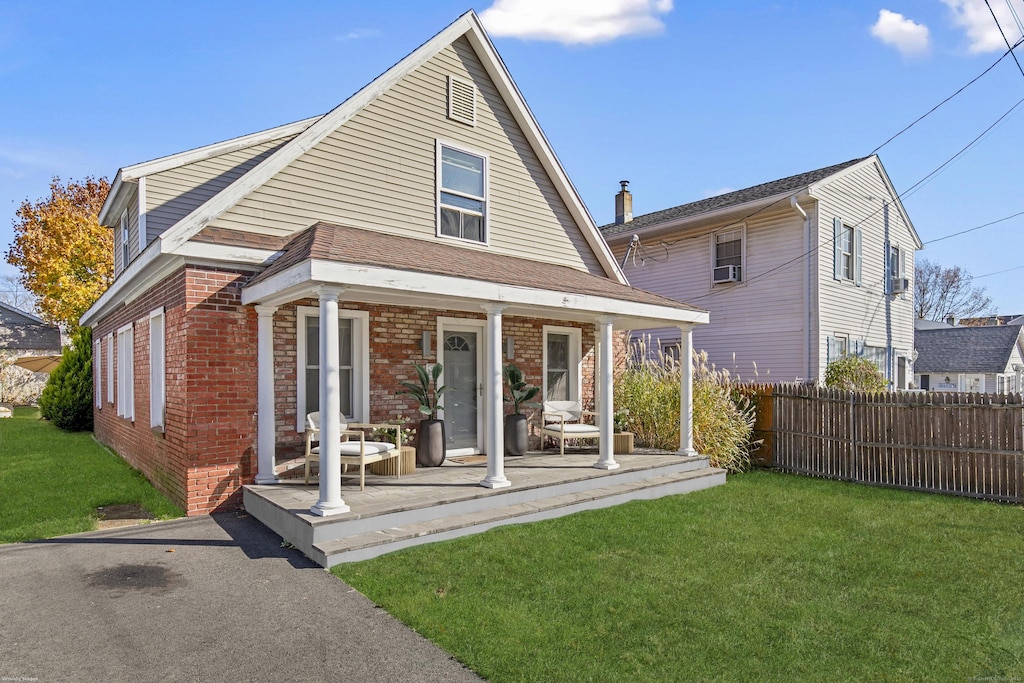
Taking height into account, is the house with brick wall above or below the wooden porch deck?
above

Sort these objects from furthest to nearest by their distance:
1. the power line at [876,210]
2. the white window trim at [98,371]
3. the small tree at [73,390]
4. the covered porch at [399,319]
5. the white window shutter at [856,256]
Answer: the small tree at [73,390] → the white window shutter at [856,256] → the white window trim at [98,371] → the power line at [876,210] → the covered porch at [399,319]

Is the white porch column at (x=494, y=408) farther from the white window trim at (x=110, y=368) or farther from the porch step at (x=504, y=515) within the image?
the white window trim at (x=110, y=368)

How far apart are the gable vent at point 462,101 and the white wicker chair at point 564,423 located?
4893 millimetres

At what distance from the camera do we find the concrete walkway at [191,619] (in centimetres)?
362

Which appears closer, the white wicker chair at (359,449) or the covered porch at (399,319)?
the covered porch at (399,319)

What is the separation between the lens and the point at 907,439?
927cm

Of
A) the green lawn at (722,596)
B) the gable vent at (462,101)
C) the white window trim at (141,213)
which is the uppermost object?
the gable vent at (462,101)

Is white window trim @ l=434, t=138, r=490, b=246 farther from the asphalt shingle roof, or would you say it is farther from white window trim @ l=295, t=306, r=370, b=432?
white window trim @ l=295, t=306, r=370, b=432

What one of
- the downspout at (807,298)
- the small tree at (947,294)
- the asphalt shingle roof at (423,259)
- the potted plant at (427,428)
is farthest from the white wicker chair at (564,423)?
the small tree at (947,294)

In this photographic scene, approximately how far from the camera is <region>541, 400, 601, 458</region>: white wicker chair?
31.0 feet

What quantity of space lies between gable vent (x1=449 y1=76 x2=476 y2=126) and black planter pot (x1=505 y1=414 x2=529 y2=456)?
491 centimetres

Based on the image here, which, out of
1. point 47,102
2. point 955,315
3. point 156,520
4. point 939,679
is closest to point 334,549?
point 156,520

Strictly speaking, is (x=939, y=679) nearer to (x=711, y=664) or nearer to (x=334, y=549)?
(x=711, y=664)

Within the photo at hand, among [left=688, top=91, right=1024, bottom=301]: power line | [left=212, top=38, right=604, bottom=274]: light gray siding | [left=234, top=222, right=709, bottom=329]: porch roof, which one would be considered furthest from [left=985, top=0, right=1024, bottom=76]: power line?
[left=212, top=38, right=604, bottom=274]: light gray siding
